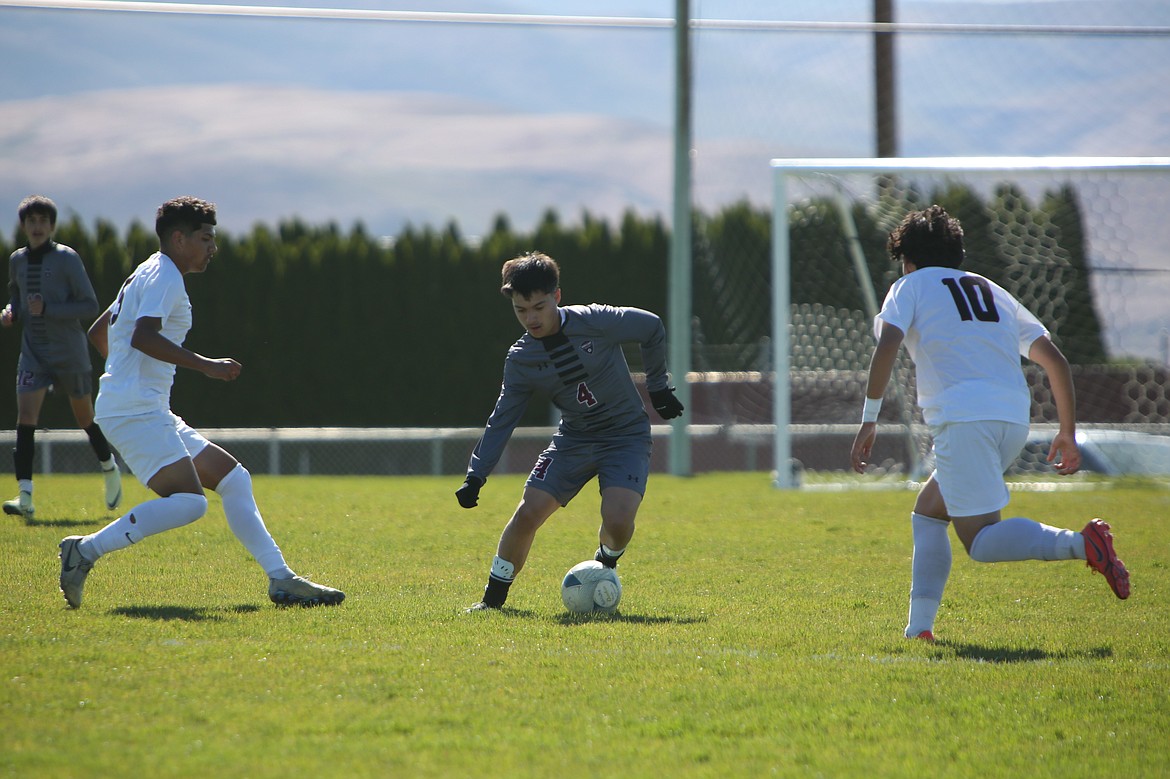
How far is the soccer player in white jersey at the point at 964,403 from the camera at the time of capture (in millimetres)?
4716

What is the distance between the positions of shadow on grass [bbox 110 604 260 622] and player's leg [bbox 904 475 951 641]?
287 cm

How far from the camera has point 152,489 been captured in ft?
→ 17.9

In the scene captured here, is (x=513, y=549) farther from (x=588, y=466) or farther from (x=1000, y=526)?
(x=1000, y=526)

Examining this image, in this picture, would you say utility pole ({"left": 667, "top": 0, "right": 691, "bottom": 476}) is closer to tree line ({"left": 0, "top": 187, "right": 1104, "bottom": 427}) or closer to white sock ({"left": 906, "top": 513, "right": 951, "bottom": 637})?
tree line ({"left": 0, "top": 187, "right": 1104, "bottom": 427})

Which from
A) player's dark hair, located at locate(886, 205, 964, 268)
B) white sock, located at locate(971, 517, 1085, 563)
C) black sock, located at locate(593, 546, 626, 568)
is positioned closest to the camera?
white sock, located at locate(971, 517, 1085, 563)

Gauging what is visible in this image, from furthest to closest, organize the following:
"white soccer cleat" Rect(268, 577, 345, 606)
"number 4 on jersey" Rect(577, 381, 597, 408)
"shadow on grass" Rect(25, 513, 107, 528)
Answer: "shadow on grass" Rect(25, 513, 107, 528) → "number 4 on jersey" Rect(577, 381, 597, 408) → "white soccer cleat" Rect(268, 577, 345, 606)

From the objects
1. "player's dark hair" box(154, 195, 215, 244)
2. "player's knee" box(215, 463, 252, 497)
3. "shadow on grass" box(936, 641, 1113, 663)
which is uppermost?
"player's dark hair" box(154, 195, 215, 244)

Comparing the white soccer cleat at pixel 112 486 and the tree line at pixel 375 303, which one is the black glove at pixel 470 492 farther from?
the tree line at pixel 375 303

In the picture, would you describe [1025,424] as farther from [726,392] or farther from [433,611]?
[726,392]

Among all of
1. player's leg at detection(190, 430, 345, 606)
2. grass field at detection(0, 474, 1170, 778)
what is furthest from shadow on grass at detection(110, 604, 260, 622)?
player's leg at detection(190, 430, 345, 606)

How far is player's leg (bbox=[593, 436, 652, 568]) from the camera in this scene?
5891 mm

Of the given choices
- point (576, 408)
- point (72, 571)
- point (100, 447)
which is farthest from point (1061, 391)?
point (100, 447)

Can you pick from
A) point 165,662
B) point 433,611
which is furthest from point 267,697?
point 433,611

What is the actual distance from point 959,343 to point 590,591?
196 cm
